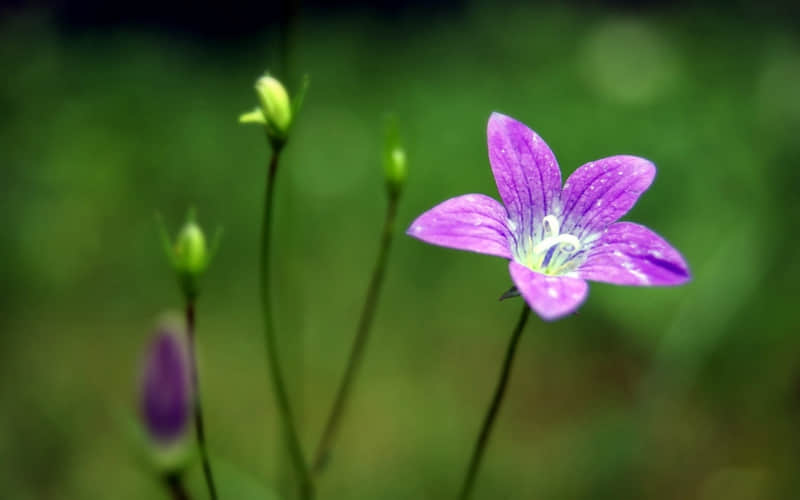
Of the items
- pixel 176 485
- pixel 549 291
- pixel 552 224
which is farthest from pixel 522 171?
pixel 176 485

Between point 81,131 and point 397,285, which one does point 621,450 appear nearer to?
point 397,285

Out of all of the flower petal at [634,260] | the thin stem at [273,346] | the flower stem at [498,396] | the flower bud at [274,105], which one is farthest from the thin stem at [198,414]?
the flower petal at [634,260]

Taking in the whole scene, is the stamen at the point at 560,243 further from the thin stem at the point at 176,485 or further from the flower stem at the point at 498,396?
the thin stem at the point at 176,485

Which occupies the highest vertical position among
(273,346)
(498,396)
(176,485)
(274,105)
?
(274,105)

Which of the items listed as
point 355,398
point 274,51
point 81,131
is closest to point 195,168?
point 81,131

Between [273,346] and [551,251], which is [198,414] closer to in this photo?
[273,346]

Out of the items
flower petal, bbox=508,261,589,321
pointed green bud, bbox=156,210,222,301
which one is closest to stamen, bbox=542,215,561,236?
flower petal, bbox=508,261,589,321
